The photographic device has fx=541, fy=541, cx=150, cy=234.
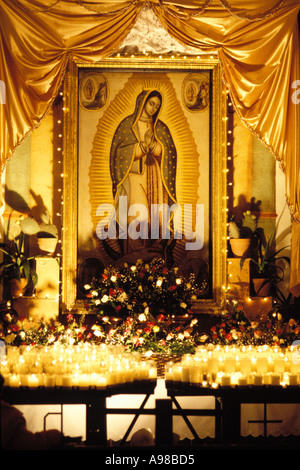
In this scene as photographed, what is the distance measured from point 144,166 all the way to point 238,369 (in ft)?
13.0

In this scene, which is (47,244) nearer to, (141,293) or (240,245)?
(141,293)

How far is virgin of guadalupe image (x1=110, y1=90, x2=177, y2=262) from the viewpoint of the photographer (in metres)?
7.01

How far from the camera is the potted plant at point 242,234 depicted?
22.1 ft

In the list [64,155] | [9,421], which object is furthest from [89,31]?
[9,421]

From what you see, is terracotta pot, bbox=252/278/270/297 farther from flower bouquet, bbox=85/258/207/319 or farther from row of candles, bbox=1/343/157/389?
row of candles, bbox=1/343/157/389

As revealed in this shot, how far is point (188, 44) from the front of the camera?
6.14 metres

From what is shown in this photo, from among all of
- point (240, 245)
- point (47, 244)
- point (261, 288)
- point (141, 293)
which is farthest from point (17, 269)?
point (261, 288)

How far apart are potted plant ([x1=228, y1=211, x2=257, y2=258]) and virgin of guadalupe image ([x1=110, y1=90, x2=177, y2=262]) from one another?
0.87m

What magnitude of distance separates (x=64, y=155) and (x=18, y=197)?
2.71ft

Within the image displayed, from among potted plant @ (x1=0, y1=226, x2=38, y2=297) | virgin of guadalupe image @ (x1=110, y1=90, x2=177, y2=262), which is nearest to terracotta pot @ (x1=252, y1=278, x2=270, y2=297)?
virgin of guadalupe image @ (x1=110, y1=90, x2=177, y2=262)

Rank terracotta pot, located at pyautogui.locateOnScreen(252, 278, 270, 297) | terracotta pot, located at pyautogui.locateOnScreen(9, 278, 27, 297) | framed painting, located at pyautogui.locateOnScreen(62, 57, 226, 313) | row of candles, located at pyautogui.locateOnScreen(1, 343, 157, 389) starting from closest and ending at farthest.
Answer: row of candles, located at pyautogui.locateOnScreen(1, 343, 157, 389), terracotta pot, located at pyautogui.locateOnScreen(9, 278, 27, 297), terracotta pot, located at pyautogui.locateOnScreen(252, 278, 270, 297), framed painting, located at pyautogui.locateOnScreen(62, 57, 226, 313)

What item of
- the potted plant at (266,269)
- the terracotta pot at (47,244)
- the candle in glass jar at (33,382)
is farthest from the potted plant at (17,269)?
the candle in glass jar at (33,382)

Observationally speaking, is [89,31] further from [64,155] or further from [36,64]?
[64,155]

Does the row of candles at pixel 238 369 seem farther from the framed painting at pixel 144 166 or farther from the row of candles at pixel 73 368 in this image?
the framed painting at pixel 144 166
